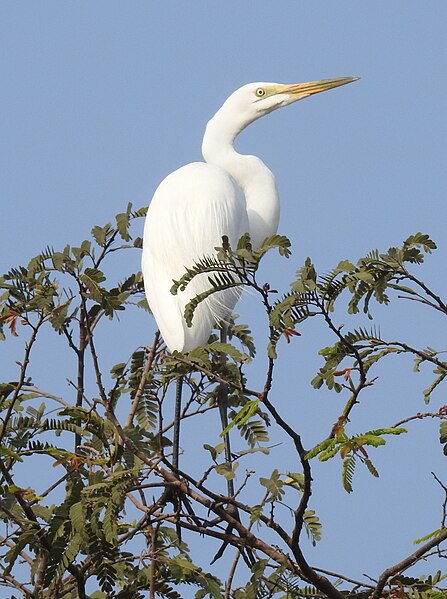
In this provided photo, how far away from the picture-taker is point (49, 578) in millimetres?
2916

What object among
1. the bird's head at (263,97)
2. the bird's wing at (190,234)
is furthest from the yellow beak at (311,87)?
the bird's wing at (190,234)

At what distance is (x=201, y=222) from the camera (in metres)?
4.79

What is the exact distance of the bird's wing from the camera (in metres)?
4.59

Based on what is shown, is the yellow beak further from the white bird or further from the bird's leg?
the bird's leg

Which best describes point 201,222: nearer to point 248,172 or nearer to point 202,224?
point 202,224

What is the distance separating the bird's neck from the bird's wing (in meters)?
0.40

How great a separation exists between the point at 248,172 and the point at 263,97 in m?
0.54

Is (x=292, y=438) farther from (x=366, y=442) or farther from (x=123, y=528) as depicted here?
(x=123, y=528)

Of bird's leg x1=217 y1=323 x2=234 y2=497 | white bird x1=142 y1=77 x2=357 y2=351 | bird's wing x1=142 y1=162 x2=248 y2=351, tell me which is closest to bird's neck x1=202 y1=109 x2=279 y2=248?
white bird x1=142 y1=77 x2=357 y2=351

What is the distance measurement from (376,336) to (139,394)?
1.32m

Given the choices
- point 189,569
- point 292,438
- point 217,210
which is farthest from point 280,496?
point 217,210

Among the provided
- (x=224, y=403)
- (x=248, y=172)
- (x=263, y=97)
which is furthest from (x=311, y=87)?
(x=224, y=403)

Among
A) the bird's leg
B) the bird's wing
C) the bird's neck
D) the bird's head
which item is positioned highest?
the bird's head

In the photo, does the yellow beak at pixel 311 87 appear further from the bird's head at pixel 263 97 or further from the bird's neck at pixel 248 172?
the bird's neck at pixel 248 172
